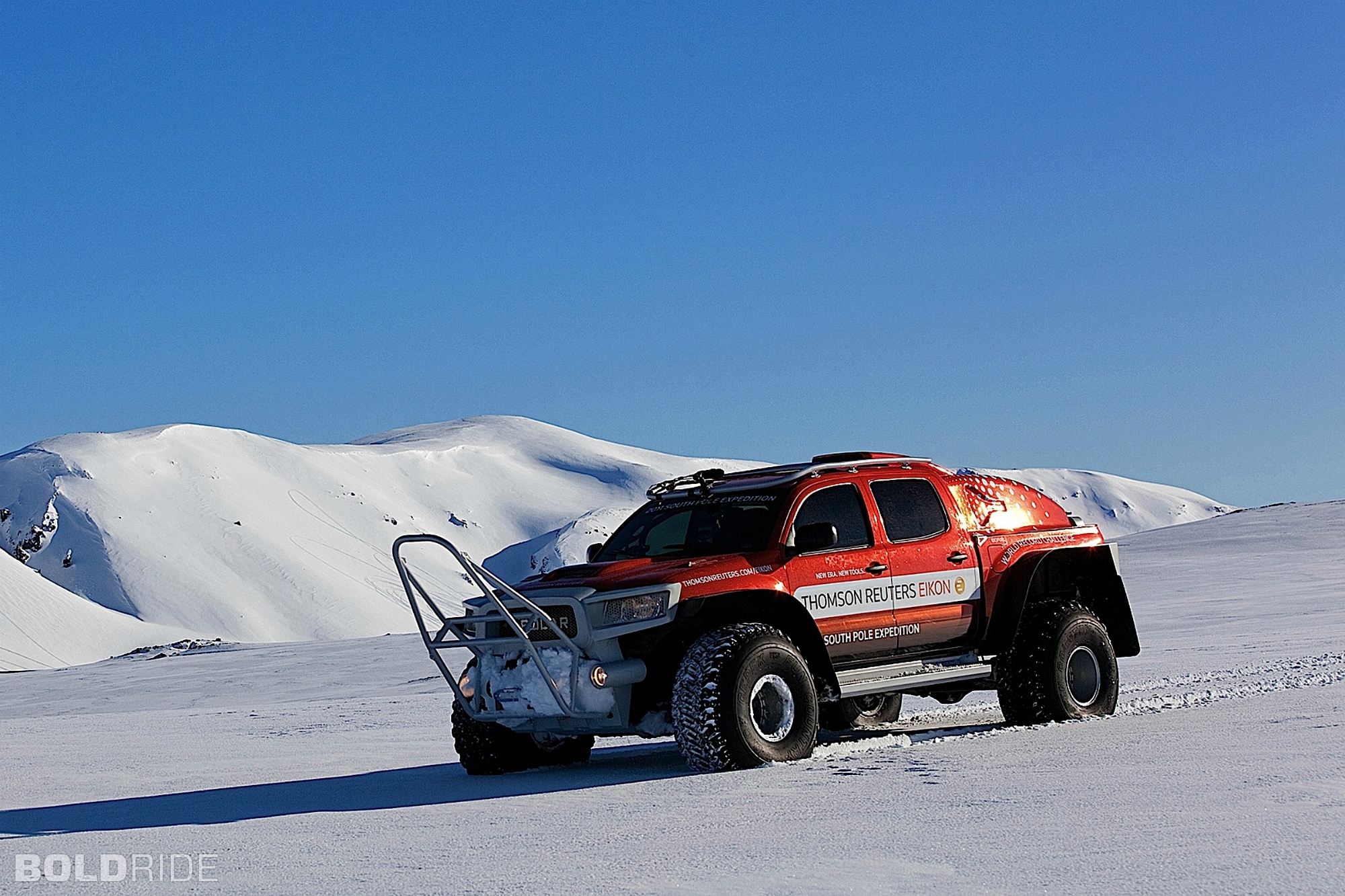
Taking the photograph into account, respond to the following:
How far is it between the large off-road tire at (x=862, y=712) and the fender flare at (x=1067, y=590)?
1117 mm

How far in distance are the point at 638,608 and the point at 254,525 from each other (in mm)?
81902

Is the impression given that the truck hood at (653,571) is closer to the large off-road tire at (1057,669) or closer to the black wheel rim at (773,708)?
the black wheel rim at (773,708)

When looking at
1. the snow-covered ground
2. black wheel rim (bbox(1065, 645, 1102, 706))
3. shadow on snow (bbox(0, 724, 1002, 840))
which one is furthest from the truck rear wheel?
black wheel rim (bbox(1065, 645, 1102, 706))

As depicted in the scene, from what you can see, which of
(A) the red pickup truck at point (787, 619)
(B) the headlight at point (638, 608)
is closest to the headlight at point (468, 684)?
(A) the red pickup truck at point (787, 619)

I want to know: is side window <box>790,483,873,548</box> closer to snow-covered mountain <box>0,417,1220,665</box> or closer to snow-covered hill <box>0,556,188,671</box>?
snow-covered hill <box>0,556,188,671</box>

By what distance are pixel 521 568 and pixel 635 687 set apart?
231 ft

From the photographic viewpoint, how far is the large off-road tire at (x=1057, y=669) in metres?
9.88

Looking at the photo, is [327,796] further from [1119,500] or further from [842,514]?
[1119,500]

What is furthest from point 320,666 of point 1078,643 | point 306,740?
point 1078,643

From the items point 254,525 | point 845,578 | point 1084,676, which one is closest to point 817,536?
point 845,578

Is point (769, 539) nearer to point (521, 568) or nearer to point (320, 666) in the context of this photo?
→ point (320, 666)

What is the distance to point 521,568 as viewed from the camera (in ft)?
256

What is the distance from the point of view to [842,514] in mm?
9469

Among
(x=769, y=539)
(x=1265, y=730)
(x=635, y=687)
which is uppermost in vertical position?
(x=769, y=539)
